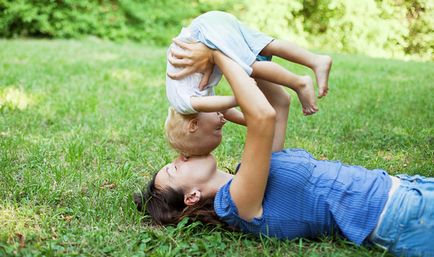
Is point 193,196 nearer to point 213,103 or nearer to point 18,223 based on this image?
point 213,103

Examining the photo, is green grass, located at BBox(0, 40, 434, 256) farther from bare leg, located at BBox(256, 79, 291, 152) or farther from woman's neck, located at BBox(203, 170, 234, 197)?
bare leg, located at BBox(256, 79, 291, 152)

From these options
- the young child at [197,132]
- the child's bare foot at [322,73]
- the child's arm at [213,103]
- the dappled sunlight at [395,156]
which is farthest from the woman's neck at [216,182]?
the dappled sunlight at [395,156]

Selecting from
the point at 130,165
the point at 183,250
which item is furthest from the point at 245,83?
the point at 130,165


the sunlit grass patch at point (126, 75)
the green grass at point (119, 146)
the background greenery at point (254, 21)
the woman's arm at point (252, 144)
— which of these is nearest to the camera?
the woman's arm at point (252, 144)

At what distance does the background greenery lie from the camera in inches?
435

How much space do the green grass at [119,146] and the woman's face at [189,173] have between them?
7.3 inches

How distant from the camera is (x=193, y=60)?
7.87 feet

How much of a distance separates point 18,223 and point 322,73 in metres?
1.52

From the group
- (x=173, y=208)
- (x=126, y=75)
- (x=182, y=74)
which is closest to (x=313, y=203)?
(x=173, y=208)

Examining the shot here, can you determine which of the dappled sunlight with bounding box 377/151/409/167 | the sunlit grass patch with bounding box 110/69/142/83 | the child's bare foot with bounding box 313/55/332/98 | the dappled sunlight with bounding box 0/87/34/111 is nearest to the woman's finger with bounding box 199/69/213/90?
the child's bare foot with bounding box 313/55/332/98

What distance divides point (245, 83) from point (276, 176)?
41 centimetres

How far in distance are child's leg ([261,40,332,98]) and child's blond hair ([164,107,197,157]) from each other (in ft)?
1.74

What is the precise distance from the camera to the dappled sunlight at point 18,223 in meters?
2.27

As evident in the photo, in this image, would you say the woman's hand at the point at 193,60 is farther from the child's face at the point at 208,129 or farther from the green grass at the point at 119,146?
the green grass at the point at 119,146
